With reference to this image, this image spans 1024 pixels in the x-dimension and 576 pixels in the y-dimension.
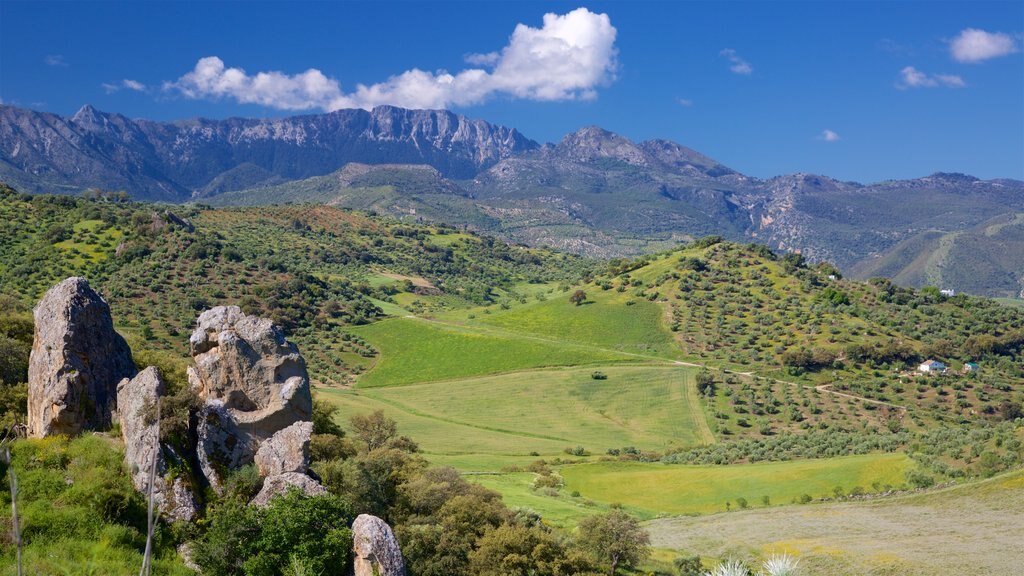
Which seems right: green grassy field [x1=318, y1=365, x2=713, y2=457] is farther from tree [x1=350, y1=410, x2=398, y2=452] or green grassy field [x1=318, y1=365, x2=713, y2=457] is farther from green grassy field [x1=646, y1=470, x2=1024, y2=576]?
green grassy field [x1=646, y1=470, x2=1024, y2=576]

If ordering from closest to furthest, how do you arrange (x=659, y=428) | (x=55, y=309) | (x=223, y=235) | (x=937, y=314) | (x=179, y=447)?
(x=179, y=447)
(x=55, y=309)
(x=659, y=428)
(x=937, y=314)
(x=223, y=235)

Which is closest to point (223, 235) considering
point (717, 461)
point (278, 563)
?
point (717, 461)

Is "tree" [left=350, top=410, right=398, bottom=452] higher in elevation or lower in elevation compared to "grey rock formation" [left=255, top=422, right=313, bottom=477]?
lower

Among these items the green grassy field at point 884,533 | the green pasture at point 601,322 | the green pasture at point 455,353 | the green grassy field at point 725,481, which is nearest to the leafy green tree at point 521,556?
the green grassy field at point 884,533

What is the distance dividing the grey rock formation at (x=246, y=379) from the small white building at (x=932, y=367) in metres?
105

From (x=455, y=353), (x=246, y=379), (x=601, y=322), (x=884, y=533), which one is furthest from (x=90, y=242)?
(x=884, y=533)

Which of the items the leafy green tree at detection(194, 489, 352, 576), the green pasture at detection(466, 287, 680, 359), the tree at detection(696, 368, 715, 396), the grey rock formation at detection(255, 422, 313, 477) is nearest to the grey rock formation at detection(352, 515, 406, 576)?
the leafy green tree at detection(194, 489, 352, 576)

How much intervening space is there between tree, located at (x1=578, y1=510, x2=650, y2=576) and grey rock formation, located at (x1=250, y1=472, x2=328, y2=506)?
17171 millimetres

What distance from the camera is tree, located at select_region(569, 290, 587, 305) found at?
152 m

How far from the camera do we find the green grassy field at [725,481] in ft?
170

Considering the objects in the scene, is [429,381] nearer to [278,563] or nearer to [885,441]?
[885,441]

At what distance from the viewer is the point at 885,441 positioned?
66.4 meters

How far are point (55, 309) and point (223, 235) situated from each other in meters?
162

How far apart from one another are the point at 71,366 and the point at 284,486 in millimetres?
9747
